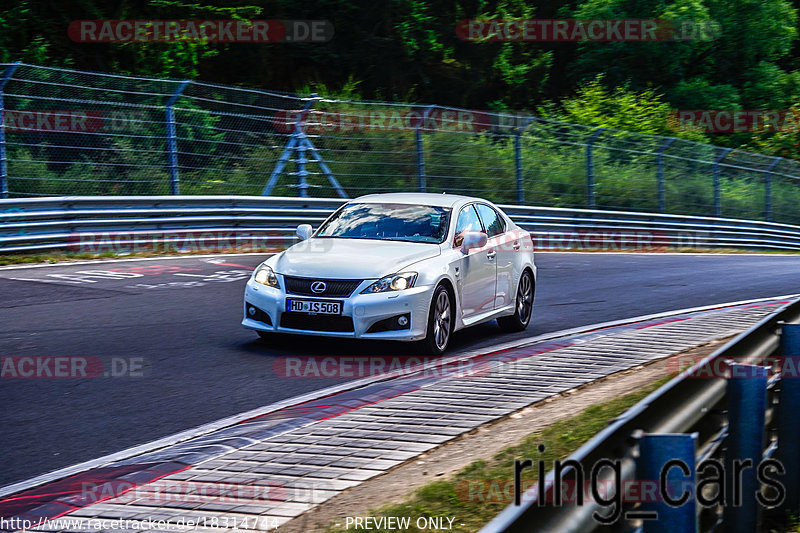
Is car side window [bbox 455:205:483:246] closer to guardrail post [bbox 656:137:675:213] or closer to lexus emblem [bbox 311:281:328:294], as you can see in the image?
lexus emblem [bbox 311:281:328:294]

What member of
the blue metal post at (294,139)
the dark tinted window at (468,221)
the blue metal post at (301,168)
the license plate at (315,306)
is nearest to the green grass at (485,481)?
the license plate at (315,306)

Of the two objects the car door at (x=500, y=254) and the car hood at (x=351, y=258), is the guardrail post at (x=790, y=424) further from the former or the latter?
the car door at (x=500, y=254)

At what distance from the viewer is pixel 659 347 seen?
10180 mm

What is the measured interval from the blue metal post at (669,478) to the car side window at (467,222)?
7022mm

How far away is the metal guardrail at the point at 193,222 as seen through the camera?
1516 cm

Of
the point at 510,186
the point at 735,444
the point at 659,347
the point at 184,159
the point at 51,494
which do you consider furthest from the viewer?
the point at 510,186

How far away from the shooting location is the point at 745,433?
4539 millimetres

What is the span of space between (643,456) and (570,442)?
9.96ft

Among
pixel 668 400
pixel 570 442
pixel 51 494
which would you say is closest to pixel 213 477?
pixel 51 494

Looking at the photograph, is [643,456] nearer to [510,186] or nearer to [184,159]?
Result: [184,159]

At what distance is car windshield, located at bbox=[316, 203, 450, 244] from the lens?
10.3 metres

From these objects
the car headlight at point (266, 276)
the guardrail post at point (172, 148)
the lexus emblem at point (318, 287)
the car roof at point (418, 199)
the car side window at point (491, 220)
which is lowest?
the lexus emblem at point (318, 287)

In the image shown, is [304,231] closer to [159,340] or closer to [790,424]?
[159,340]

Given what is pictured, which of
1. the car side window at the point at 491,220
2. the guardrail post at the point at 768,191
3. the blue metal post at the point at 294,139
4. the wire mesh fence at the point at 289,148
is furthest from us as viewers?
the guardrail post at the point at 768,191
